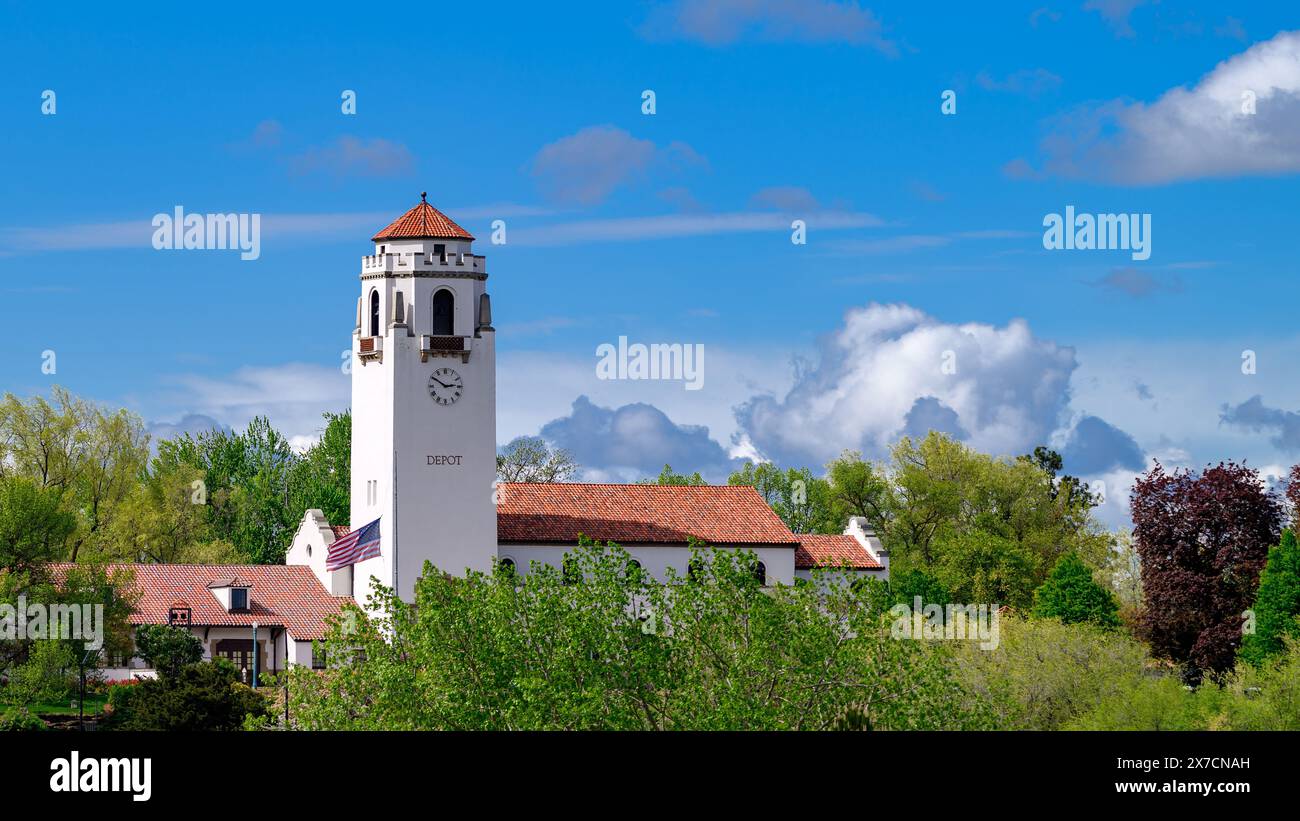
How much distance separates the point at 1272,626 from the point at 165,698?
1371 inches

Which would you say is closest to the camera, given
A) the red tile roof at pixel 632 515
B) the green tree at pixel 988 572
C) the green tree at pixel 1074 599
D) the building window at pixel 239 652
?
the green tree at pixel 1074 599

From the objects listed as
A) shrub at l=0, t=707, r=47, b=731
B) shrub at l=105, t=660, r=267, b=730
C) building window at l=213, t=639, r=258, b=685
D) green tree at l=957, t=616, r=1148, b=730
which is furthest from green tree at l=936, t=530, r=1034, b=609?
shrub at l=0, t=707, r=47, b=731

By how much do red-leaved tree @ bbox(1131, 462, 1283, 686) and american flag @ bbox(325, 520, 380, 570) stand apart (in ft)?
92.9

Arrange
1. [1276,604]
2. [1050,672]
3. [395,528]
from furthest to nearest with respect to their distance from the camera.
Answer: [395,528] < [1276,604] < [1050,672]

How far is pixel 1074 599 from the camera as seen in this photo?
74.7m

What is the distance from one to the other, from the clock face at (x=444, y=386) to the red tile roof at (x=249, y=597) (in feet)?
27.8

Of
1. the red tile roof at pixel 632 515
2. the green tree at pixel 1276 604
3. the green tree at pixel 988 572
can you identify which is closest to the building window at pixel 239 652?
the red tile roof at pixel 632 515

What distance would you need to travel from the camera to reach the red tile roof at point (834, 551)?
262 feet

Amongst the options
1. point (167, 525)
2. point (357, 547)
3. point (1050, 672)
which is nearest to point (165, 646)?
point (357, 547)

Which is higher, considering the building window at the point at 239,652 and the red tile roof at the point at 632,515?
the red tile roof at the point at 632,515

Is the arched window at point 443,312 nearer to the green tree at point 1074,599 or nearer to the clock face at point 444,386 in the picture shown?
the clock face at point 444,386

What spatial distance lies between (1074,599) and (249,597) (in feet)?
104

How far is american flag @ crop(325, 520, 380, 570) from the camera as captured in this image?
2963 inches

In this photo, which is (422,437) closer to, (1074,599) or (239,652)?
(239,652)
